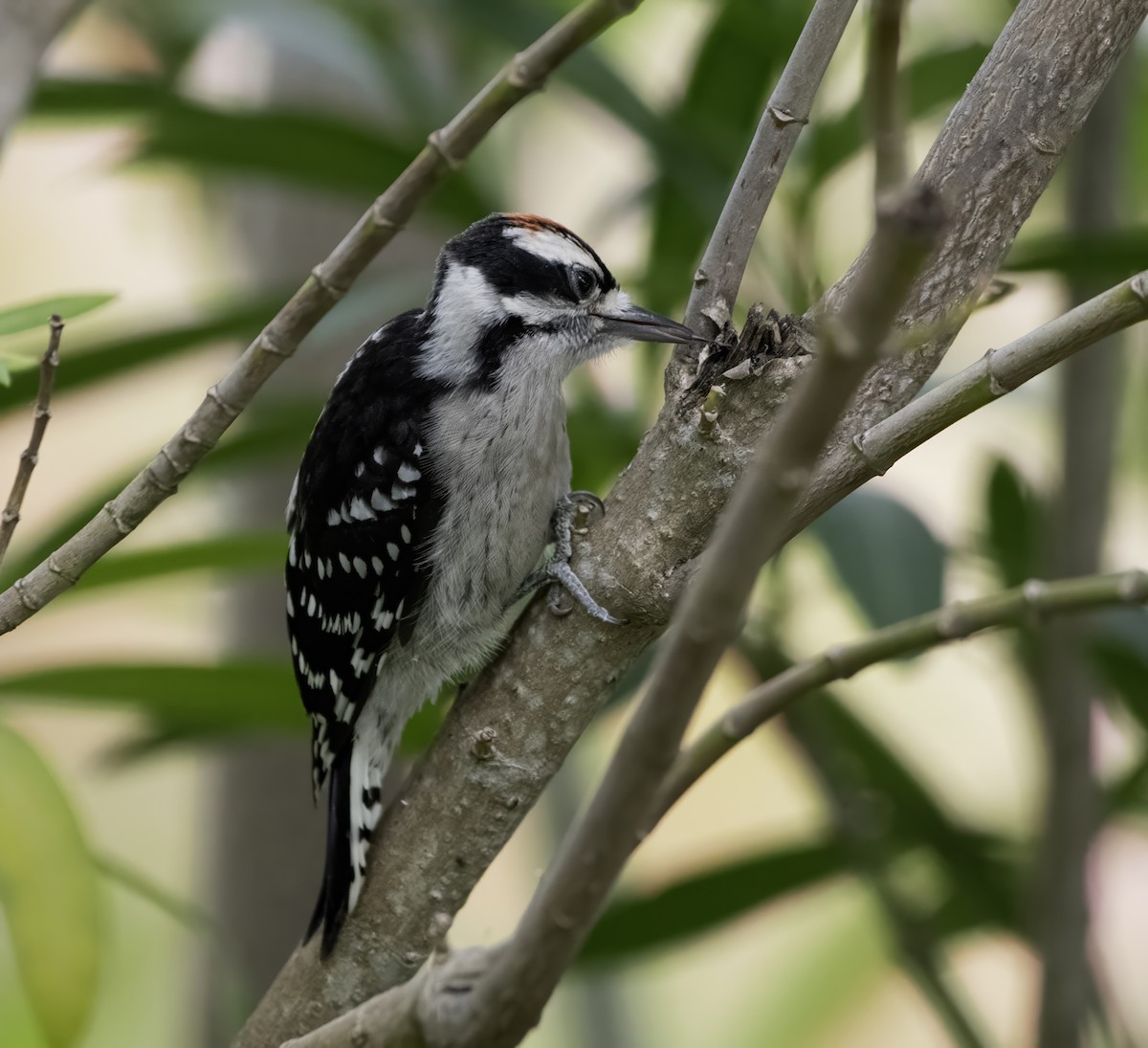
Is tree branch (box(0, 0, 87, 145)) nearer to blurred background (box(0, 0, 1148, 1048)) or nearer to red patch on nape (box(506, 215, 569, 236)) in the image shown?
blurred background (box(0, 0, 1148, 1048))

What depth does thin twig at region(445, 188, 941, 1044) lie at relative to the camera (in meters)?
0.54

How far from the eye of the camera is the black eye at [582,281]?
1804mm

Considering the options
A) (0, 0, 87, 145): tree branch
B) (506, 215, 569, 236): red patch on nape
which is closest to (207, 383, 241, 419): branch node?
(0, 0, 87, 145): tree branch

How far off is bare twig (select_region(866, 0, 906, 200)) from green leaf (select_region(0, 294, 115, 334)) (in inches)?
27.6

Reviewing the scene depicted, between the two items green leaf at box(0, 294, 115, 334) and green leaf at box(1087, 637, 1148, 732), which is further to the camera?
green leaf at box(1087, 637, 1148, 732)

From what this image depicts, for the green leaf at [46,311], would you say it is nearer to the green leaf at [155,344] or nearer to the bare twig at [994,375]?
the bare twig at [994,375]

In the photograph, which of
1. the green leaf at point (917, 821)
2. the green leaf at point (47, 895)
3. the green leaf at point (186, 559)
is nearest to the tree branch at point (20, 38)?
the green leaf at point (186, 559)

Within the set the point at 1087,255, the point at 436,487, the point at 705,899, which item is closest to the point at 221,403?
the point at 436,487

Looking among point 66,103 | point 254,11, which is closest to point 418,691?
point 66,103

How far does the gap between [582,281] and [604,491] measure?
16.5 inches

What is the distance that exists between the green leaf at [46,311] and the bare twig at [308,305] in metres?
0.13

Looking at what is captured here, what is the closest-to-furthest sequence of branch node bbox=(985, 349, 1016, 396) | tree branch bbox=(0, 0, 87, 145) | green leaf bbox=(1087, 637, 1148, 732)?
branch node bbox=(985, 349, 1016, 396) < tree branch bbox=(0, 0, 87, 145) < green leaf bbox=(1087, 637, 1148, 732)

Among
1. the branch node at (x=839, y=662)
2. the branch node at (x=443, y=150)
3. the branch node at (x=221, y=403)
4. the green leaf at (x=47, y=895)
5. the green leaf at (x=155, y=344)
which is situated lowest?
the green leaf at (x=47, y=895)

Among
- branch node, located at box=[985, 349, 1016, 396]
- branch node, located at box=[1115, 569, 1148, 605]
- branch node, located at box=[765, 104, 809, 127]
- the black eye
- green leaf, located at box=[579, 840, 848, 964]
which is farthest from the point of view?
green leaf, located at box=[579, 840, 848, 964]
